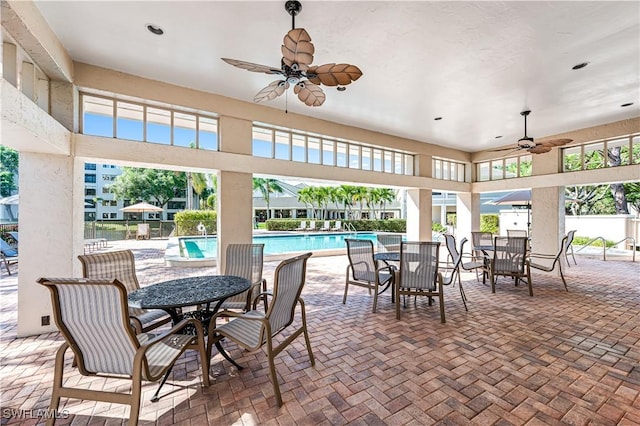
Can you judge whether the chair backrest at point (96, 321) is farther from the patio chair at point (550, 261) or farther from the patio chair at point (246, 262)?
the patio chair at point (550, 261)

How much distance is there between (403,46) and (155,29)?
305 centimetres

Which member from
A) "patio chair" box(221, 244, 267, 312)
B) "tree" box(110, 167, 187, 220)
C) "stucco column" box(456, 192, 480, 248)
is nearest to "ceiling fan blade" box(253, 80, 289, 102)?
"patio chair" box(221, 244, 267, 312)

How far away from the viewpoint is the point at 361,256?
481cm

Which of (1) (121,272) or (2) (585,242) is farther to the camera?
(2) (585,242)

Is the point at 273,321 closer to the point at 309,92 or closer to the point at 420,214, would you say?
the point at 309,92

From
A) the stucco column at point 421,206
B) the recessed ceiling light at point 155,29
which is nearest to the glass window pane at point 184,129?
the recessed ceiling light at point 155,29

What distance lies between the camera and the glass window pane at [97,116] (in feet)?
14.3

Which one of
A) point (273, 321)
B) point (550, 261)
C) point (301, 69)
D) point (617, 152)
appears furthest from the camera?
point (617, 152)

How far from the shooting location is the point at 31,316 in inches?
143

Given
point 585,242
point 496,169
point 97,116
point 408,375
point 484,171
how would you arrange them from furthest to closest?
point 585,242, point 484,171, point 496,169, point 97,116, point 408,375

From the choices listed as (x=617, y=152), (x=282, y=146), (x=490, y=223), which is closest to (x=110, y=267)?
(x=282, y=146)

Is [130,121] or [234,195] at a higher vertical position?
[130,121]

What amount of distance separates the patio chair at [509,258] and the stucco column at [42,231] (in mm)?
7057

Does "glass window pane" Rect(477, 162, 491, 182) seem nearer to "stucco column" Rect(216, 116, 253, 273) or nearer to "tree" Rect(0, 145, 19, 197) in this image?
"stucco column" Rect(216, 116, 253, 273)
